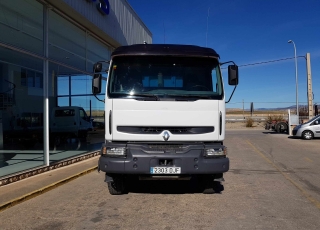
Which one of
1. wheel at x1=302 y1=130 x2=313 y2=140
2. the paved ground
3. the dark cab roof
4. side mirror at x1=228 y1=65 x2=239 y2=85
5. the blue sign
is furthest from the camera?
wheel at x1=302 y1=130 x2=313 y2=140

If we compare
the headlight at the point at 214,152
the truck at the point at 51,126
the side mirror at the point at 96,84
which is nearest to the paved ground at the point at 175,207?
the headlight at the point at 214,152

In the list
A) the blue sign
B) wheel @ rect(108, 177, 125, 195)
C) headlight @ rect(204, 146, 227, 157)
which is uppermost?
the blue sign

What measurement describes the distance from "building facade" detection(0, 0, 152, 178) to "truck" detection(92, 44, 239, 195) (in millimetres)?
2454

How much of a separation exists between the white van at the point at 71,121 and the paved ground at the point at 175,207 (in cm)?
404

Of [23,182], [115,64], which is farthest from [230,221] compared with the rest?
[23,182]

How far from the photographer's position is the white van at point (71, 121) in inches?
460

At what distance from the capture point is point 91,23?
36.9 feet

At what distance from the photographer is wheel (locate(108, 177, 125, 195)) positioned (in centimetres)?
637

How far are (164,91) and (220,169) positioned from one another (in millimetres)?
1712

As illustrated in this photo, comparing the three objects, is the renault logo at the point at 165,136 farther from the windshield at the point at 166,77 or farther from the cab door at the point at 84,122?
the cab door at the point at 84,122

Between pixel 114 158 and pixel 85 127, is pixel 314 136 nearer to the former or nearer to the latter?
pixel 85 127

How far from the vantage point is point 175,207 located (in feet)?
18.2

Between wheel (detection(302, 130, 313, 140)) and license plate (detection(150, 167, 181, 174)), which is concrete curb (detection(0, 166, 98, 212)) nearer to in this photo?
license plate (detection(150, 167, 181, 174))

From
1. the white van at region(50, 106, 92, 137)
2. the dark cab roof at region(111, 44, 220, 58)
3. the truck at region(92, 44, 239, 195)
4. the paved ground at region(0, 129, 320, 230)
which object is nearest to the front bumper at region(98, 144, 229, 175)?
the truck at region(92, 44, 239, 195)
